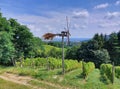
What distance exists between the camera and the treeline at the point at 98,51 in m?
45.7

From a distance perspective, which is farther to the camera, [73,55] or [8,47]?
[73,55]

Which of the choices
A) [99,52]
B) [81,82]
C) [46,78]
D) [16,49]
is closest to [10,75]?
[46,78]

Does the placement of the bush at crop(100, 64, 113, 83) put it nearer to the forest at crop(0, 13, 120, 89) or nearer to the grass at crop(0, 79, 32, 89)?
the forest at crop(0, 13, 120, 89)

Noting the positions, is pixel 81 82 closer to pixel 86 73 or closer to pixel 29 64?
pixel 86 73

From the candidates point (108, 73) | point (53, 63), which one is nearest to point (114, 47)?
point (53, 63)

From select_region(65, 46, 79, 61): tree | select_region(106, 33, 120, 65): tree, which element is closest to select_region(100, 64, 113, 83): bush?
select_region(65, 46, 79, 61): tree

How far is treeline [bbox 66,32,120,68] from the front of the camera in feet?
150

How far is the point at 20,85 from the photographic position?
753 inches

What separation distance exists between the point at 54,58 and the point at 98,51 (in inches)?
586

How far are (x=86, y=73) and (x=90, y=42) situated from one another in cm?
2786

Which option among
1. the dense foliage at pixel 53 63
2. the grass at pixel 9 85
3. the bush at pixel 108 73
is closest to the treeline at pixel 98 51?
the dense foliage at pixel 53 63

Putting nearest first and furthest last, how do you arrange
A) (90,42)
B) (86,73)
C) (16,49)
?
1. (86,73)
2. (16,49)
3. (90,42)

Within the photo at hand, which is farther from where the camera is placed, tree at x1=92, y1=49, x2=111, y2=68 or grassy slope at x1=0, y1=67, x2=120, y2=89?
tree at x1=92, y1=49, x2=111, y2=68

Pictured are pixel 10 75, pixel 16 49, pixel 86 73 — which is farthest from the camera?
pixel 16 49
